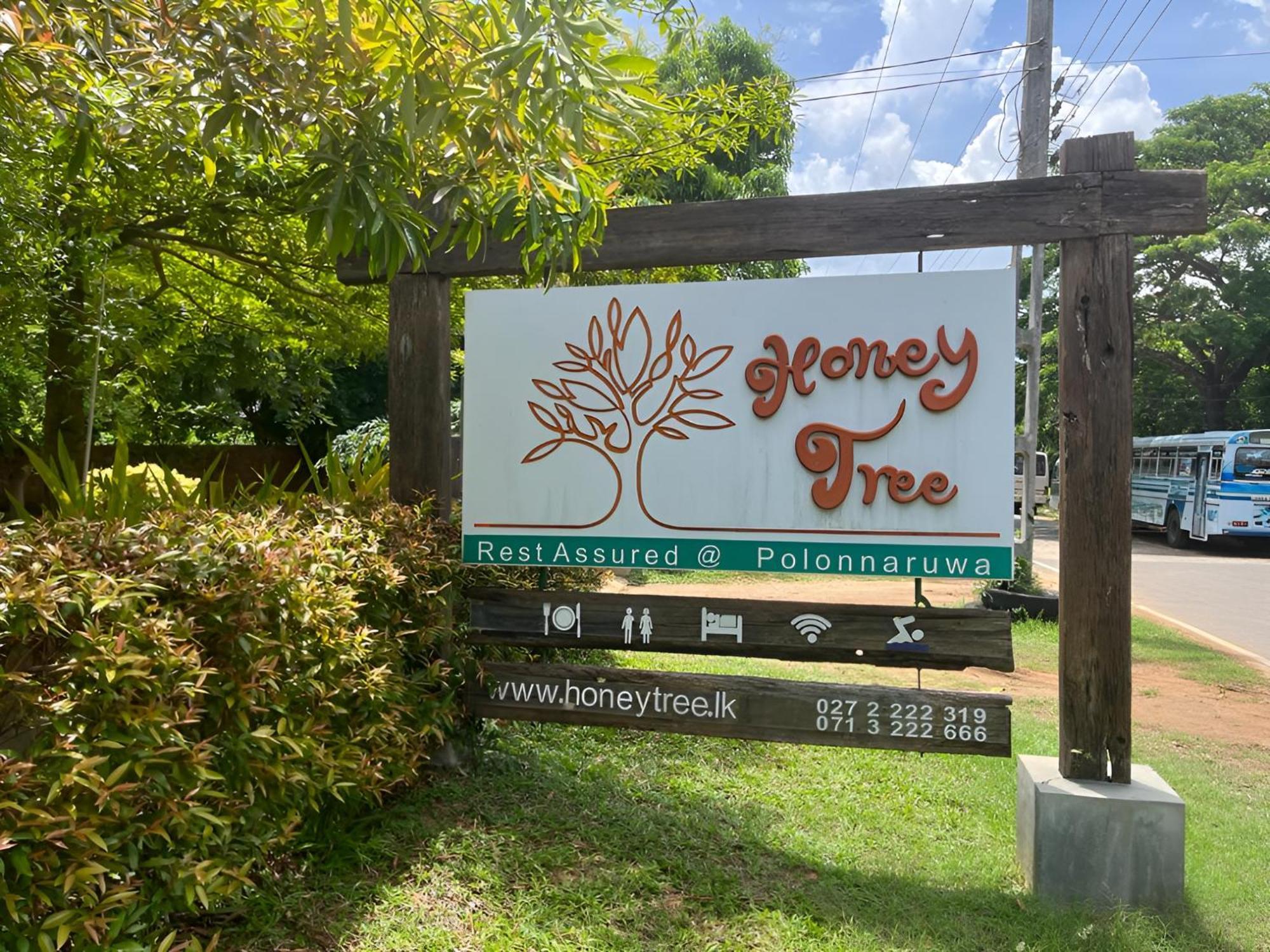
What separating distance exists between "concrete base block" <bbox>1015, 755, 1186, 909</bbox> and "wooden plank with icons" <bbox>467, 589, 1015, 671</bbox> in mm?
553

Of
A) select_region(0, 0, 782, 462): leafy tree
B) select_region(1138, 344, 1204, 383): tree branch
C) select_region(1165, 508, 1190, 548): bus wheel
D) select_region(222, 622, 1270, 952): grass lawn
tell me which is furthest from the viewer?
select_region(1138, 344, 1204, 383): tree branch

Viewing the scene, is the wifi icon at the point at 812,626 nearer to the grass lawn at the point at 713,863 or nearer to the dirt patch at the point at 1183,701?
the grass lawn at the point at 713,863

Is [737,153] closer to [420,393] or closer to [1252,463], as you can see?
[1252,463]

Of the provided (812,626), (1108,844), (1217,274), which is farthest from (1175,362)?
(812,626)

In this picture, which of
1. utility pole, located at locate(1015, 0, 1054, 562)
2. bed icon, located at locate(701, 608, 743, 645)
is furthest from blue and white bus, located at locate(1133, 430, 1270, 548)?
bed icon, located at locate(701, 608, 743, 645)

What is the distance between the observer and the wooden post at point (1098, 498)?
11.9ft

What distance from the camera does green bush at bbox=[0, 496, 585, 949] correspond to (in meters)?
2.25

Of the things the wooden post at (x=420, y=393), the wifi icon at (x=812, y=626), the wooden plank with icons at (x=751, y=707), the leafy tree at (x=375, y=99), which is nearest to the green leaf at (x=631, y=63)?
the leafy tree at (x=375, y=99)

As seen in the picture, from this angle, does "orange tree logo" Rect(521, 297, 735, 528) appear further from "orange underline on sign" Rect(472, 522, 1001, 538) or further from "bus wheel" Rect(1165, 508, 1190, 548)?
"bus wheel" Rect(1165, 508, 1190, 548)

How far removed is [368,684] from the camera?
340 centimetres

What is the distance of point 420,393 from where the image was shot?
4.42 meters

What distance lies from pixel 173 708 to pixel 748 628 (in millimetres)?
2256

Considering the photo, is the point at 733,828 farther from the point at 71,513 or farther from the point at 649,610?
the point at 71,513

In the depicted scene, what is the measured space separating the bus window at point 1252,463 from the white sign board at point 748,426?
19194 millimetres
